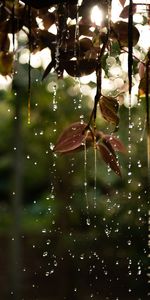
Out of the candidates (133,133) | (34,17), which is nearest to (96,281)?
(133,133)

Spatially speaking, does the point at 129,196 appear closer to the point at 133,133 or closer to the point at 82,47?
the point at 133,133

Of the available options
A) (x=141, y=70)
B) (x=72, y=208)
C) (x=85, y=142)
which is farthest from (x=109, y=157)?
(x=72, y=208)

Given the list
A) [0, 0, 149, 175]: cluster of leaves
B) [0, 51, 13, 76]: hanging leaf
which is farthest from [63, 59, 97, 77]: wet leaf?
[0, 51, 13, 76]: hanging leaf

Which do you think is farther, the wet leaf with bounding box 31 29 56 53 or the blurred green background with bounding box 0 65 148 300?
the blurred green background with bounding box 0 65 148 300

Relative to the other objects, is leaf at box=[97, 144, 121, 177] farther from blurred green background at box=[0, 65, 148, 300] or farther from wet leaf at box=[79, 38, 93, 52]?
blurred green background at box=[0, 65, 148, 300]

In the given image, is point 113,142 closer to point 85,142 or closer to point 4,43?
point 85,142

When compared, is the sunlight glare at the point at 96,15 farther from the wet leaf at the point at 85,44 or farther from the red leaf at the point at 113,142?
the red leaf at the point at 113,142

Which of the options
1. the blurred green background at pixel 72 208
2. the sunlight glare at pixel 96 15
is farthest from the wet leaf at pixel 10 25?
the blurred green background at pixel 72 208
